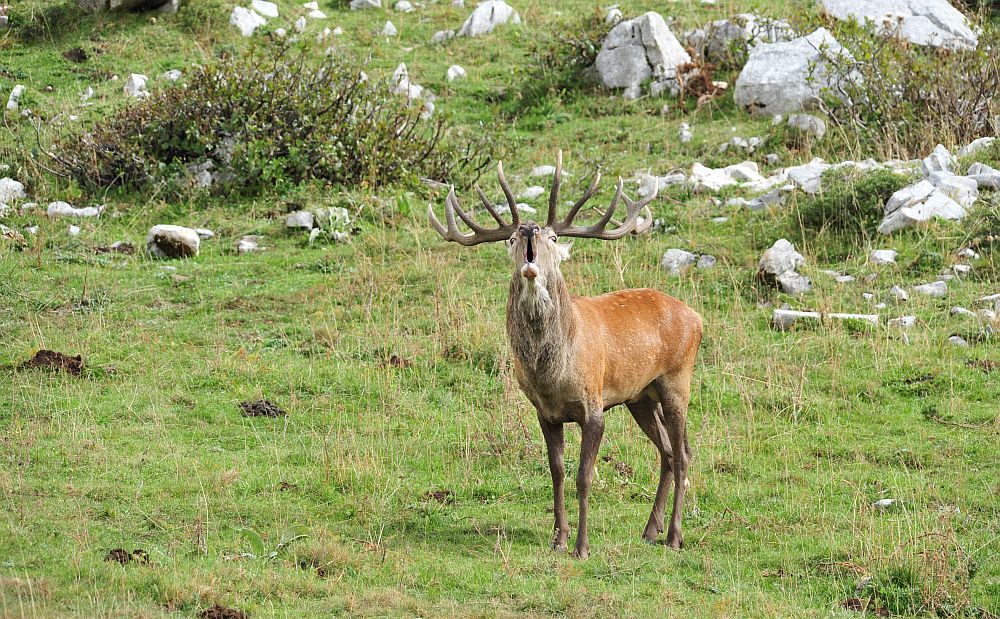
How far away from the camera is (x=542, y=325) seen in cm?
804

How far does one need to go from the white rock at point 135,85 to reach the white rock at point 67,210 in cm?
336

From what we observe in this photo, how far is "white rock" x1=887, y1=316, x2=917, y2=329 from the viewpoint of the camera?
12375 mm

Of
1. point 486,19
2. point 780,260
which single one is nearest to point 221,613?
point 780,260

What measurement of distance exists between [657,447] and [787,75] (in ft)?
35.4

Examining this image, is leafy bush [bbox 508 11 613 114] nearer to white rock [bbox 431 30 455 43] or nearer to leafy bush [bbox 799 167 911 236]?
white rock [bbox 431 30 455 43]

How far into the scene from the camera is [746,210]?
15328 mm

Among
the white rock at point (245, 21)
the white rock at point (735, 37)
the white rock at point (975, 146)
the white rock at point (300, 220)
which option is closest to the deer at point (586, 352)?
the white rock at point (300, 220)

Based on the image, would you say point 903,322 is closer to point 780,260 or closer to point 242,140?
point 780,260

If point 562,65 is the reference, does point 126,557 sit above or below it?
below

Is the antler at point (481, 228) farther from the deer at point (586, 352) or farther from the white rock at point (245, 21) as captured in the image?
the white rock at point (245, 21)

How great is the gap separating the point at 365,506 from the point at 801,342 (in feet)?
17.2

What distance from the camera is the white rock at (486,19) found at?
23.2 meters

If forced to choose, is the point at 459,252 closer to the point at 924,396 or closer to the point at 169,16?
the point at 924,396

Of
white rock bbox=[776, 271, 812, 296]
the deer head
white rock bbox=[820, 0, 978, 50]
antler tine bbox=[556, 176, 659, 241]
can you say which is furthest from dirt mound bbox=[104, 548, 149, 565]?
white rock bbox=[820, 0, 978, 50]
